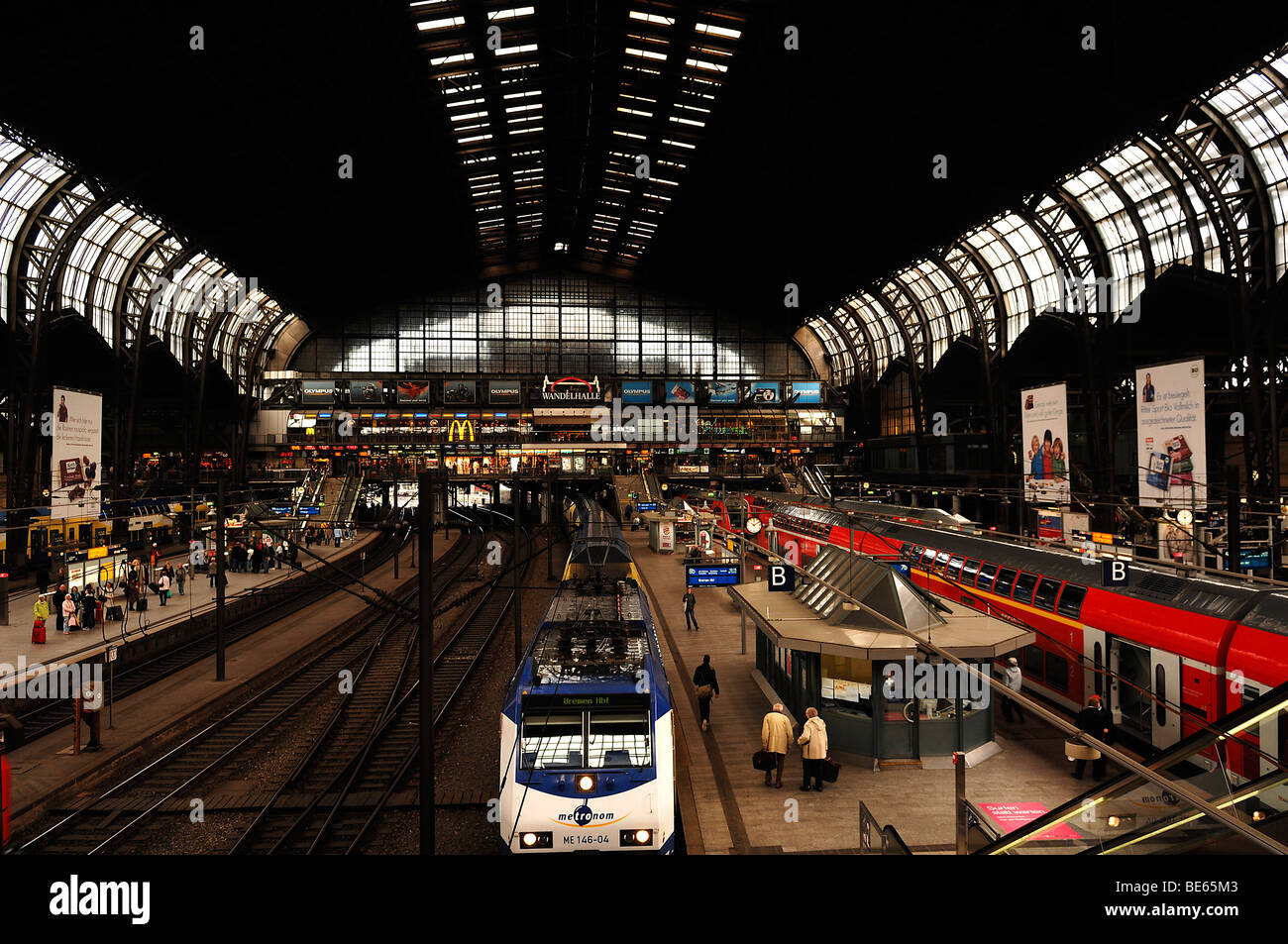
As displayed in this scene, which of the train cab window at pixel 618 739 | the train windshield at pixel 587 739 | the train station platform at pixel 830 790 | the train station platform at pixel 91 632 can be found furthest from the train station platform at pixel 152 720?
the train station platform at pixel 830 790

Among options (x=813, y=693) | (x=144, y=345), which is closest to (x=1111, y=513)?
(x=813, y=693)

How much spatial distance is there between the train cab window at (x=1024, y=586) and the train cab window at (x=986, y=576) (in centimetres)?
112

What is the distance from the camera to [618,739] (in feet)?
27.6

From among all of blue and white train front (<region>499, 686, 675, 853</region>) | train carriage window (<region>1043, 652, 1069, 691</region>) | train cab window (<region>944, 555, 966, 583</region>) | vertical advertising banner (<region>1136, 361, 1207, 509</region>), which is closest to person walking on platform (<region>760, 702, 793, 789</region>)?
blue and white train front (<region>499, 686, 675, 853</region>)

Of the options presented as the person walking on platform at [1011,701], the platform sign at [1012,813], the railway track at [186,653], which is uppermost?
the platform sign at [1012,813]

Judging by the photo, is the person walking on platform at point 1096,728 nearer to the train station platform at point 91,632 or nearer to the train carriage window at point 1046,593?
the train carriage window at point 1046,593

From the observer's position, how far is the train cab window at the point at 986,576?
17.5m

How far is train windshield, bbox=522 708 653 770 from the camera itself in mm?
8203

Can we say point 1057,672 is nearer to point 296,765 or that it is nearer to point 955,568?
point 955,568

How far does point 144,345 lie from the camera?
44.8 metres

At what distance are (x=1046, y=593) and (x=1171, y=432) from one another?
7.79 metres

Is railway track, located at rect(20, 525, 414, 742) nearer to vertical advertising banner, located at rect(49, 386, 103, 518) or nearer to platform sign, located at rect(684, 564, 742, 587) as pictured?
vertical advertising banner, located at rect(49, 386, 103, 518)
